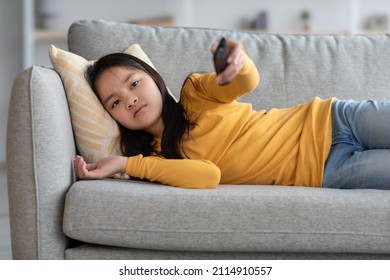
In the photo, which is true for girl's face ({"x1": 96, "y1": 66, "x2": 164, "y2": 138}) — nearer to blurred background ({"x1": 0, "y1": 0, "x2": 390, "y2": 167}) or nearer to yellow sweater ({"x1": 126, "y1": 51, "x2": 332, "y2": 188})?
yellow sweater ({"x1": 126, "y1": 51, "x2": 332, "y2": 188})

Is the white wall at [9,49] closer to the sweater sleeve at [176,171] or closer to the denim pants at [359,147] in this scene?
the sweater sleeve at [176,171]

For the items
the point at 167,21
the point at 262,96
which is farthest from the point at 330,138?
the point at 167,21

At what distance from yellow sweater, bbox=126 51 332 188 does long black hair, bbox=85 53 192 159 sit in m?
0.03

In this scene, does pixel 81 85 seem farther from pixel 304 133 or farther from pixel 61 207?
pixel 304 133

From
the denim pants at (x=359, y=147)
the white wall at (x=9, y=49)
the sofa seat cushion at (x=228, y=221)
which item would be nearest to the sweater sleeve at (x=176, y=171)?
the sofa seat cushion at (x=228, y=221)

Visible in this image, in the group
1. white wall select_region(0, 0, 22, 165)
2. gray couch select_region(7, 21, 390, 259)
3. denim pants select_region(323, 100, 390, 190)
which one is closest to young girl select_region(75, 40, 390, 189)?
denim pants select_region(323, 100, 390, 190)

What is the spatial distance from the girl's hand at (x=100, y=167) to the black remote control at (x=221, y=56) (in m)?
0.46

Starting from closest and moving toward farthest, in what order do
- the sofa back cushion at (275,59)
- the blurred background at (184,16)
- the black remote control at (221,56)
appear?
the black remote control at (221,56)
the sofa back cushion at (275,59)
the blurred background at (184,16)

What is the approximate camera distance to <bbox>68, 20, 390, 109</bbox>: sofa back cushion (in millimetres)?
2338

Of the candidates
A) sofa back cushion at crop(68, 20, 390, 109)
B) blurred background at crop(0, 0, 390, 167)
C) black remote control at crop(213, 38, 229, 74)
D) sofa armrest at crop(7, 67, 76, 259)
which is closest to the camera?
black remote control at crop(213, 38, 229, 74)

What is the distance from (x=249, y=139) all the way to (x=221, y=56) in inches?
19.5

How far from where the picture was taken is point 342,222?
1.71 meters

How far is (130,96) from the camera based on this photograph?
6.65 feet

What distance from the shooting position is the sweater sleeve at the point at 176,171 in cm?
182
